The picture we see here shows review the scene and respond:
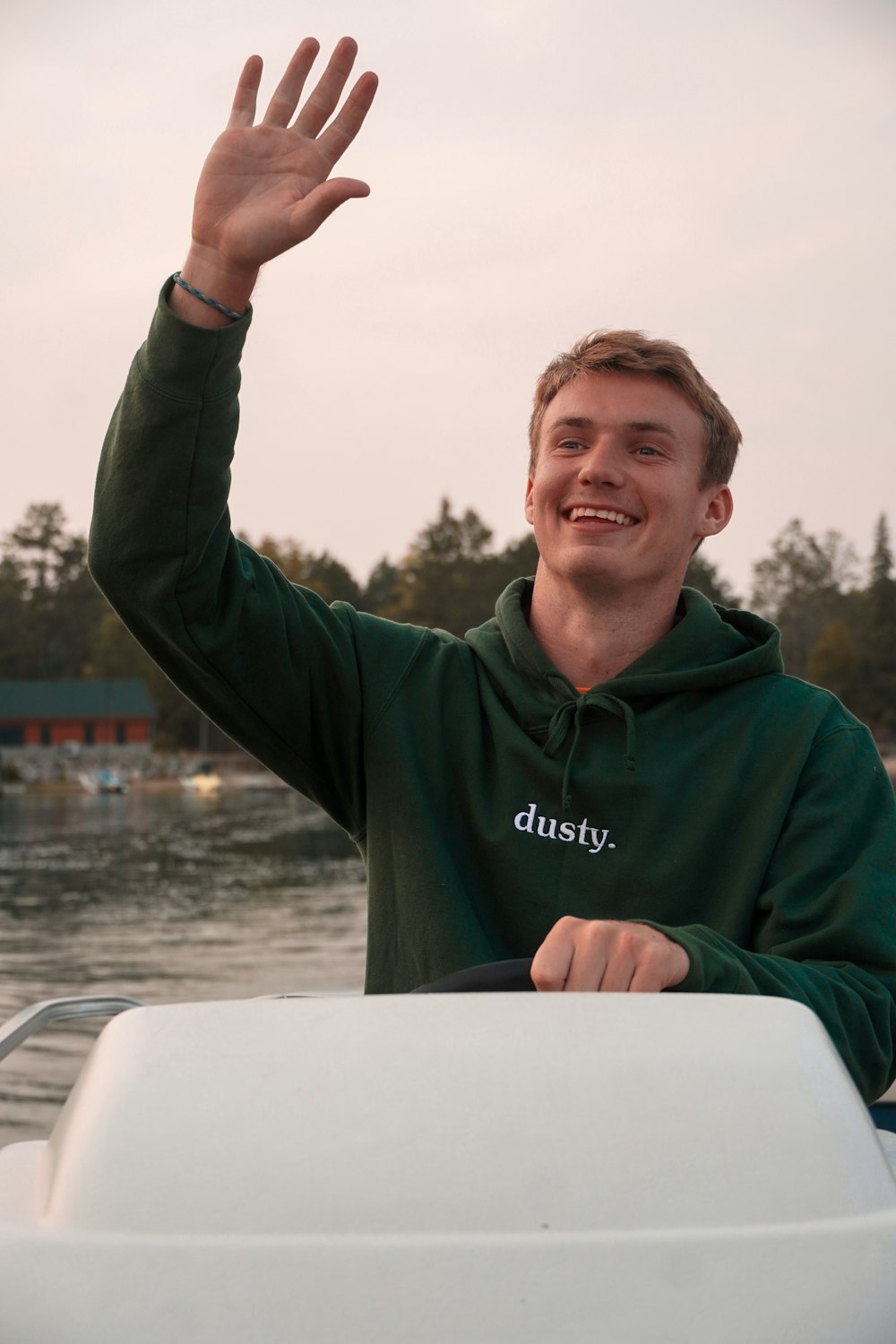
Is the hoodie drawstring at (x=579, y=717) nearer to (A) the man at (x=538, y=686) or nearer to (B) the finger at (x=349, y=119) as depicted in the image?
(A) the man at (x=538, y=686)

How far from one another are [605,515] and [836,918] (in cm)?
73

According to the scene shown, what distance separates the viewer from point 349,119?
2.02m

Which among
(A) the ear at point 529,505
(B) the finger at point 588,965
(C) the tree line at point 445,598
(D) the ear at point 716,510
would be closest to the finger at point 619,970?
(B) the finger at point 588,965

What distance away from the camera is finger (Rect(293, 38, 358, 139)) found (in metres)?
2.02

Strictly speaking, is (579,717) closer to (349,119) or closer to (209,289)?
(209,289)

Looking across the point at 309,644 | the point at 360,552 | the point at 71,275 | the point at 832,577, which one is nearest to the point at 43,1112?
the point at 309,644

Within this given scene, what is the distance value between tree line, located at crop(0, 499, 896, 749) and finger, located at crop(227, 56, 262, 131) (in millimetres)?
70876

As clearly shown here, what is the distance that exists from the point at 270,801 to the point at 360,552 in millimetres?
46437

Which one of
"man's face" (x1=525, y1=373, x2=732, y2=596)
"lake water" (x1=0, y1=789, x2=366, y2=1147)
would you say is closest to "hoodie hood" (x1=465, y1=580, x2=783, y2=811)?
"man's face" (x1=525, y1=373, x2=732, y2=596)

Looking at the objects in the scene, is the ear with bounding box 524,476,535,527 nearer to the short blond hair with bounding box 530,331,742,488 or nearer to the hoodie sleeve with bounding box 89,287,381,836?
the short blond hair with bounding box 530,331,742,488

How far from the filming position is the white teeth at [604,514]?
2275 mm

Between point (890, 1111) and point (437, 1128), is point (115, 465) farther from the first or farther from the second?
point (890, 1111)

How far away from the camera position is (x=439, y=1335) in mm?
1031

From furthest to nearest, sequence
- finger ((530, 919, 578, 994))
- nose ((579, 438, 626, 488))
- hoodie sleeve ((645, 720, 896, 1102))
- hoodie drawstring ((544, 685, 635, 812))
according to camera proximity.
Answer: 1. nose ((579, 438, 626, 488))
2. hoodie drawstring ((544, 685, 635, 812))
3. hoodie sleeve ((645, 720, 896, 1102))
4. finger ((530, 919, 578, 994))
